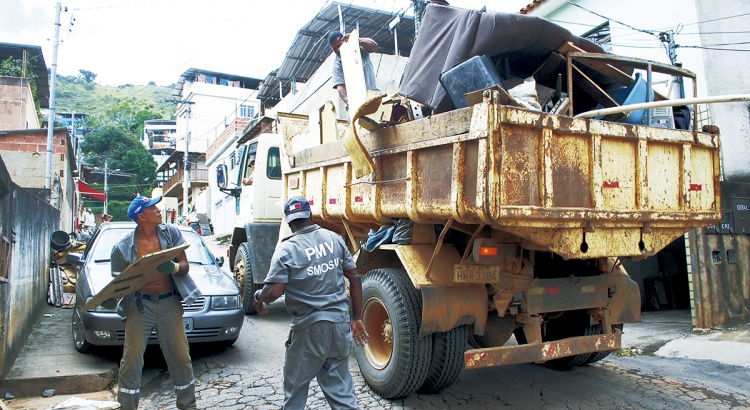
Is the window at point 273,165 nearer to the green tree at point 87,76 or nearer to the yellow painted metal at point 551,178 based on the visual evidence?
the yellow painted metal at point 551,178

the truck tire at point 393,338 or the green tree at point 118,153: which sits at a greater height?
the green tree at point 118,153

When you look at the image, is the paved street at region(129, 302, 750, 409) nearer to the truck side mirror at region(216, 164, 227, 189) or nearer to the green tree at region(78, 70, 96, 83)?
the truck side mirror at region(216, 164, 227, 189)

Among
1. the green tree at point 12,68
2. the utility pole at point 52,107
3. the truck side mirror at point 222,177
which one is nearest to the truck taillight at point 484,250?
the truck side mirror at point 222,177

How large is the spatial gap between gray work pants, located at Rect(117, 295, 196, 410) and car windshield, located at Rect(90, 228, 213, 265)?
238cm

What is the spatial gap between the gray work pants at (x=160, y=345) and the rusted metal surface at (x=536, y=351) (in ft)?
6.55

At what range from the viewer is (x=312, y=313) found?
3182mm

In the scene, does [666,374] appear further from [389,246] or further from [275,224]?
[275,224]

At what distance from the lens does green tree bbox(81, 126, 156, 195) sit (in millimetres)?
47375

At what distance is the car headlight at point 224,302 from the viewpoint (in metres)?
5.27

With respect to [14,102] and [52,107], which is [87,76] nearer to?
[14,102]

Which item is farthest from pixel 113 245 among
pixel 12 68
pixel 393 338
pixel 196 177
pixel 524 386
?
pixel 196 177

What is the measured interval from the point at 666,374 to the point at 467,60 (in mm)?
3498

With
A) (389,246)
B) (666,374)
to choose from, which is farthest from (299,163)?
(666,374)

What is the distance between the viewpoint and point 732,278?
7277 millimetres
